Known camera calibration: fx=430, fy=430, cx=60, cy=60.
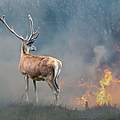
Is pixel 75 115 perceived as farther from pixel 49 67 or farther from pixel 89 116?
pixel 49 67

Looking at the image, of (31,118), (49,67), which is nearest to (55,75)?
(49,67)

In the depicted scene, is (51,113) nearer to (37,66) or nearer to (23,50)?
(37,66)

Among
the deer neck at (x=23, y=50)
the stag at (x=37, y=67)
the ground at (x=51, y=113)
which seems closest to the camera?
the ground at (x=51, y=113)

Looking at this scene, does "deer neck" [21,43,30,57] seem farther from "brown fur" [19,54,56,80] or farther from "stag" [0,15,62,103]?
"brown fur" [19,54,56,80]

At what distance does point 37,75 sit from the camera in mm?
14875

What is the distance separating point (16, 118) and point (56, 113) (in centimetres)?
136

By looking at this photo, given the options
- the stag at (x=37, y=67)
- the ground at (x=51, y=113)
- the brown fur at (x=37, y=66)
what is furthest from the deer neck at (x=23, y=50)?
the ground at (x=51, y=113)

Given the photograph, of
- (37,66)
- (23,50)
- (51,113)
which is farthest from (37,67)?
(51,113)

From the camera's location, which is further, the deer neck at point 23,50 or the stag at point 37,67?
the deer neck at point 23,50

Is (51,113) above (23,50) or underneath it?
underneath

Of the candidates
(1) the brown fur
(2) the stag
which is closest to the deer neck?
(2) the stag

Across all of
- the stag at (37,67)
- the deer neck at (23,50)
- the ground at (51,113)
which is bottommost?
the ground at (51,113)

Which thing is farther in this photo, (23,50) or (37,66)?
(23,50)

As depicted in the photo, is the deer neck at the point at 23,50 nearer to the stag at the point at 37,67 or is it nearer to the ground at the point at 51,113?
the stag at the point at 37,67
